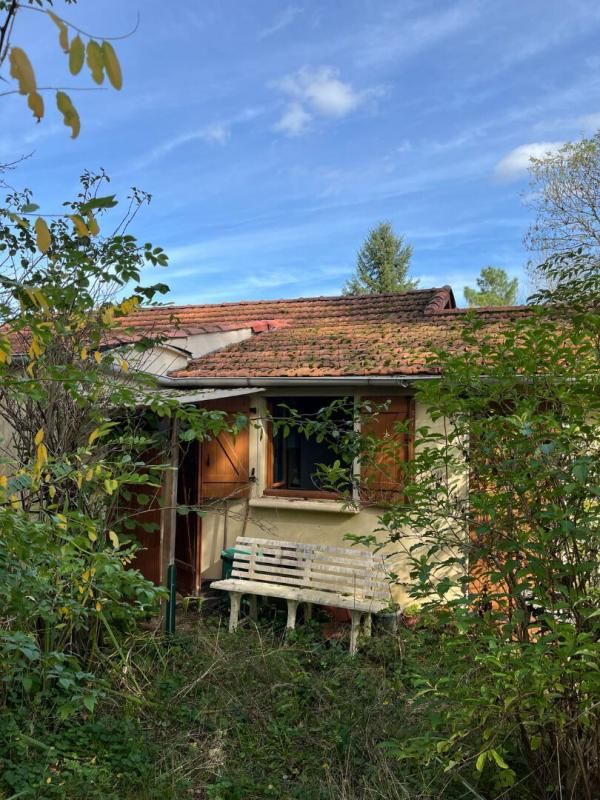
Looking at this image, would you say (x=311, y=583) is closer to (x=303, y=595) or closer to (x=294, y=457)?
(x=303, y=595)

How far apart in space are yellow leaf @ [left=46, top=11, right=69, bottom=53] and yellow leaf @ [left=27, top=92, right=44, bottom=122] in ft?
0.32

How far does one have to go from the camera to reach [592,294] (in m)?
3.40

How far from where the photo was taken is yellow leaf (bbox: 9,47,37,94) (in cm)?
105

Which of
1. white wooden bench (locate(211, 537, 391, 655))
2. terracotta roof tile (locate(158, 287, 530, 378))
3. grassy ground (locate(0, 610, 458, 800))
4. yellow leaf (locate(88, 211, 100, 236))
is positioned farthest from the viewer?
terracotta roof tile (locate(158, 287, 530, 378))

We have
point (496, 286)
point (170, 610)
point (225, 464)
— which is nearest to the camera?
point (170, 610)

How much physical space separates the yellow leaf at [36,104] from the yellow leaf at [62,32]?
97 mm

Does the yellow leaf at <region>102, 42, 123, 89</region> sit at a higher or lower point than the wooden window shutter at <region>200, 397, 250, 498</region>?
higher

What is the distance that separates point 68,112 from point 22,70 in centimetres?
10

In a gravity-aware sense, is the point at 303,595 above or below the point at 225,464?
below

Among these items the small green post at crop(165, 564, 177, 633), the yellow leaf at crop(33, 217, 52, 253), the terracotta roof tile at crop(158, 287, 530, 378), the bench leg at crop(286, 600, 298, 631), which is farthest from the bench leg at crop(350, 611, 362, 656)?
the yellow leaf at crop(33, 217, 52, 253)

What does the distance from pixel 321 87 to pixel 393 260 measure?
4163 cm

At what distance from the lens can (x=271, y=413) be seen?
9500 mm

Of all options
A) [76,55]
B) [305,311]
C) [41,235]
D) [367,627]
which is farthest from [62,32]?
[305,311]

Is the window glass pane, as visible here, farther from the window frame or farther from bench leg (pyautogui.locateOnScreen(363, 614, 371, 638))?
bench leg (pyautogui.locateOnScreen(363, 614, 371, 638))
